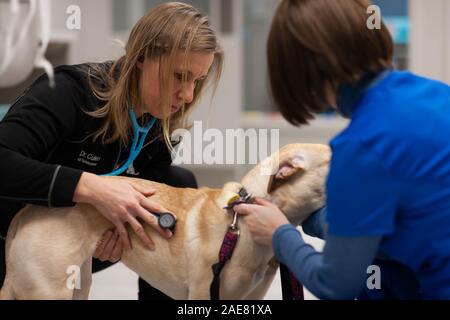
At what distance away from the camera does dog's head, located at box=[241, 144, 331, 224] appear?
1340mm

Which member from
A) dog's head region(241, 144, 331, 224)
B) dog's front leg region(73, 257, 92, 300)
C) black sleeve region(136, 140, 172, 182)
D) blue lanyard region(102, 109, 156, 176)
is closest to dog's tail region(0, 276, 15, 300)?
dog's front leg region(73, 257, 92, 300)

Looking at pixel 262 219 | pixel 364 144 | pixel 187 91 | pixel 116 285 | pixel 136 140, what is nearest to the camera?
pixel 364 144

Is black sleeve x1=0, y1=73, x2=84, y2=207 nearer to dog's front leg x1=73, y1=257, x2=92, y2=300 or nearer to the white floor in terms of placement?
dog's front leg x1=73, y1=257, x2=92, y2=300

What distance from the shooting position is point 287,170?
1336 millimetres

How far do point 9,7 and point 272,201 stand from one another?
2.42 ft

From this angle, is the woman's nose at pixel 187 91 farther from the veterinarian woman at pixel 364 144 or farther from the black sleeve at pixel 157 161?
the veterinarian woman at pixel 364 144

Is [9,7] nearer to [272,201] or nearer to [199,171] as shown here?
[272,201]

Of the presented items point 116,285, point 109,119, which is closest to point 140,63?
point 109,119

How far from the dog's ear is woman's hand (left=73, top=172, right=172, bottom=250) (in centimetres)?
28

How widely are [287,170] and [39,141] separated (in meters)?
0.61

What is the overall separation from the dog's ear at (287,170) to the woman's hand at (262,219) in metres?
0.08

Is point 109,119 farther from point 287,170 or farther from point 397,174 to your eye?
point 397,174

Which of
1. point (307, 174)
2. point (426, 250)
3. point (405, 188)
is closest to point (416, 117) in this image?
point (405, 188)
